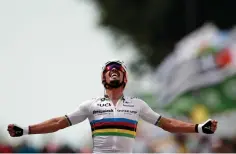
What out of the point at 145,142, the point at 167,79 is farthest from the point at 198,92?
the point at 145,142

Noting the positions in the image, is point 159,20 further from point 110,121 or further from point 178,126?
point 110,121

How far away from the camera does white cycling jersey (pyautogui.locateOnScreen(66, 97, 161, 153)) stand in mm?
15492

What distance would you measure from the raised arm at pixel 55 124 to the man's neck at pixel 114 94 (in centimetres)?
Answer: 25

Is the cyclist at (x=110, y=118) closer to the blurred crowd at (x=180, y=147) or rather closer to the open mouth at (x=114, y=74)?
the open mouth at (x=114, y=74)

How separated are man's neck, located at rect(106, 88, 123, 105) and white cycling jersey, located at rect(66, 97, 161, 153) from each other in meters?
0.05

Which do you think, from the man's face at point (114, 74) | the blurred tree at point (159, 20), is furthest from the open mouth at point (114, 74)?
the blurred tree at point (159, 20)

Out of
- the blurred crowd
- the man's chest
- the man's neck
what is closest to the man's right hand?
the man's chest

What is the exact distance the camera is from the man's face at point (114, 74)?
15.7m

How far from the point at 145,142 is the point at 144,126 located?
591cm

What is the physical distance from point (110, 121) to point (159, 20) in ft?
149

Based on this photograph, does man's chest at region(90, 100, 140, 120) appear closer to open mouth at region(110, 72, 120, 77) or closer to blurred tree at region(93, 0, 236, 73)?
open mouth at region(110, 72, 120, 77)

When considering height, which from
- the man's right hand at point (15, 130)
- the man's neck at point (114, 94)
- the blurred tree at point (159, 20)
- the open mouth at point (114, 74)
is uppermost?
the blurred tree at point (159, 20)

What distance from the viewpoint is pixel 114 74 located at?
15695 millimetres

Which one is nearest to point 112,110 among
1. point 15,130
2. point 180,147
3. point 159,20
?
point 15,130
